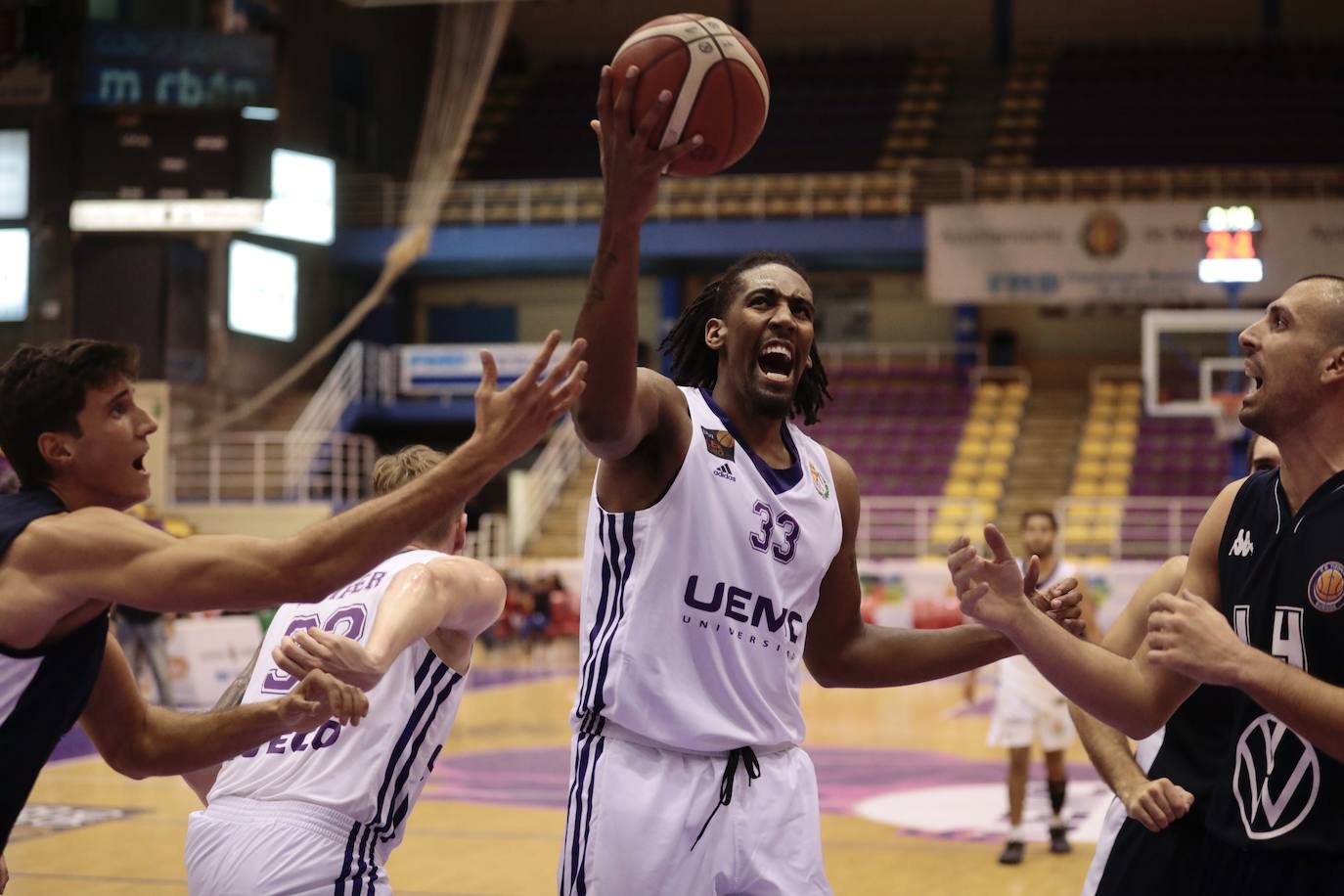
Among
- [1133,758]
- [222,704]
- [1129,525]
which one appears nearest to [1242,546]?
[1133,758]

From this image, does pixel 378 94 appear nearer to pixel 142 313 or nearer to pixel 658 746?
pixel 142 313

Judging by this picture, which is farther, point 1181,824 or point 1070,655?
point 1181,824

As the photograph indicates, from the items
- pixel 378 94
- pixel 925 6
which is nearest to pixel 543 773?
pixel 378 94

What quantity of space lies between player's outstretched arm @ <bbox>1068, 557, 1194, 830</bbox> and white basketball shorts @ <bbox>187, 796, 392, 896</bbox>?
68.9 inches

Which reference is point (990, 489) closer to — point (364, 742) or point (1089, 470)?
point (1089, 470)

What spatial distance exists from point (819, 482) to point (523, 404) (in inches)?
43.0

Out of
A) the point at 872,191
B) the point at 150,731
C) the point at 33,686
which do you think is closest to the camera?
the point at 33,686

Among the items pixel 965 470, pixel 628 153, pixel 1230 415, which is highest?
pixel 628 153

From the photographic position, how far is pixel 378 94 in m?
29.2

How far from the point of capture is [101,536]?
111 inches

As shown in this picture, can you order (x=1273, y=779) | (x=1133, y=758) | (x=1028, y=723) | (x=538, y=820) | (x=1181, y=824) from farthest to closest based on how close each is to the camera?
(x=538, y=820)
(x=1028, y=723)
(x=1133, y=758)
(x=1181, y=824)
(x=1273, y=779)

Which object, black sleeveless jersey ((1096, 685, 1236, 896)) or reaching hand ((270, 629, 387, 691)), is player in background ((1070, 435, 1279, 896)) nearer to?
black sleeveless jersey ((1096, 685, 1236, 896))

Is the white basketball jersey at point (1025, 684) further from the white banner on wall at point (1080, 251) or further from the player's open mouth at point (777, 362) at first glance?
the white banner on wall at point (1080, 251)

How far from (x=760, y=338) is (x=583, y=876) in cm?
128
